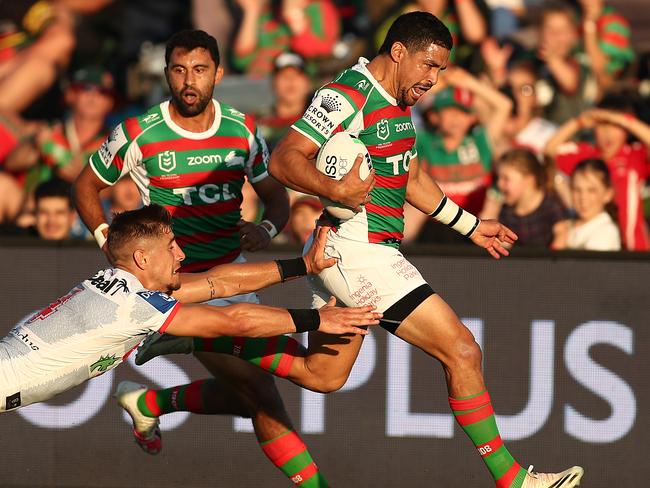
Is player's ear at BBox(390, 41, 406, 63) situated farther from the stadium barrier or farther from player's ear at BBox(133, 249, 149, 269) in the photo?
the stadium barrier

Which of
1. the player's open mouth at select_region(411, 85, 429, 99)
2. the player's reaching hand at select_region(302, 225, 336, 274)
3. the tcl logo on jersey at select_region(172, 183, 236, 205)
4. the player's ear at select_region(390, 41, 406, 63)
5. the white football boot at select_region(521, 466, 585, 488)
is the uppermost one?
the player's ear at select_region(390, 41, 406, 63)

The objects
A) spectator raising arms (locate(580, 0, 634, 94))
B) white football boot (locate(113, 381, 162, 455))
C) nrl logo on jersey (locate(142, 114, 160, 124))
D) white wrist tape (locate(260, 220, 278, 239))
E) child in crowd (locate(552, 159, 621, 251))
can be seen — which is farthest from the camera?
spectator raising arms (locate(580, 0, 634, 94))

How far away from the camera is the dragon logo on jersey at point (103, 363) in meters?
6.36

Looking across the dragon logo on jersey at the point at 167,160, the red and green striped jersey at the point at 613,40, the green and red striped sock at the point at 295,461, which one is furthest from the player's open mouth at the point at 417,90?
the red and green striped jersey at the point at 613,40

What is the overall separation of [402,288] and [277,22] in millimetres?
5891

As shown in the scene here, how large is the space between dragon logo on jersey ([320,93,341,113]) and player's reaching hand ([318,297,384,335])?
38.7 inches

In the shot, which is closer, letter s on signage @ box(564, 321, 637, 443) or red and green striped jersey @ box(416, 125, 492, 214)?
letter s on signage @ box(564, 321, 637, 443)

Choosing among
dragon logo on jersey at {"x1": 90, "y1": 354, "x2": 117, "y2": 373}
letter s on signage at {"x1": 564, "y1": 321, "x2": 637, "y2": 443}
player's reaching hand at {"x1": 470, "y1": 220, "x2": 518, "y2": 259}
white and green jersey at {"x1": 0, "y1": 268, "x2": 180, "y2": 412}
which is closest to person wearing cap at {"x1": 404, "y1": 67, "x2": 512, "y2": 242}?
letter s on signage at {"x1": 564, "y1": 321, "x2": 637, "y2": 443}

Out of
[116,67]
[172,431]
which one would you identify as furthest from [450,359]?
[116,67]

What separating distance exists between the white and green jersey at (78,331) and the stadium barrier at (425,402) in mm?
2201

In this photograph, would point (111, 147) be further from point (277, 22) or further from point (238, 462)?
point (277, 22)

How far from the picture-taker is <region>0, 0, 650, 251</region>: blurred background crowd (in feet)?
31.8

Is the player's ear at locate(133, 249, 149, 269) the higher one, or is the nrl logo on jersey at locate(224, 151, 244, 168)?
the nrl logo on jersey at locate(224, 151, 244, 168)

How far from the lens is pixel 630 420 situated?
26.8 ft
